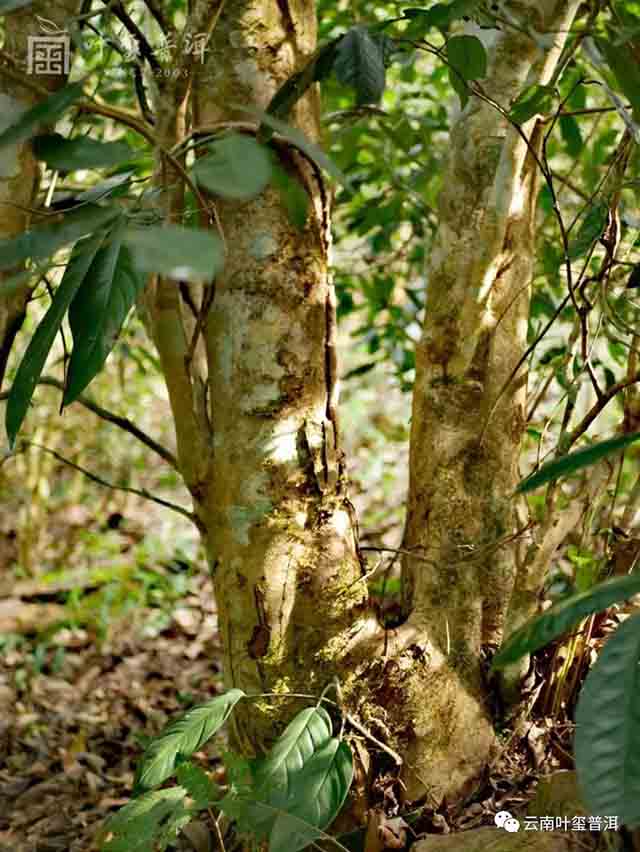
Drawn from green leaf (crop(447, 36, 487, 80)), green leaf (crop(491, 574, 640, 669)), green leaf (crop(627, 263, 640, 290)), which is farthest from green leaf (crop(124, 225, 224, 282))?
green leaf (crop(627, 263, 640, 290))

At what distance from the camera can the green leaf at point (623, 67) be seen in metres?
0.90

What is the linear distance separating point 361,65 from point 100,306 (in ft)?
1.41

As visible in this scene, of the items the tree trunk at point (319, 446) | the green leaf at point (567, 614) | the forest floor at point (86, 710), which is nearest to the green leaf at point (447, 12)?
the tree trunk at point (319, 446)

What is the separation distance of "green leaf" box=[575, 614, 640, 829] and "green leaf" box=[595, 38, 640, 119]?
1.81 feet

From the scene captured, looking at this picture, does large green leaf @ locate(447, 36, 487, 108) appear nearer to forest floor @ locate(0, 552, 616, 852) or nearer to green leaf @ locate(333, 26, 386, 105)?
green leaf @ locate(333, 26, 386, 105)

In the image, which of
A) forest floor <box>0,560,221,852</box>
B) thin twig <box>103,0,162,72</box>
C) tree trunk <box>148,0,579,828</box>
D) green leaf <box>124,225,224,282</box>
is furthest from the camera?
forest floor <box>0,560,221,852</box>

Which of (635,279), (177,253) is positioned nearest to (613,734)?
(177,253)

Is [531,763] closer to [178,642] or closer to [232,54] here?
[232,54]

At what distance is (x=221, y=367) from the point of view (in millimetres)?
1223

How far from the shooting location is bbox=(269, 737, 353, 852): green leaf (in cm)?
100

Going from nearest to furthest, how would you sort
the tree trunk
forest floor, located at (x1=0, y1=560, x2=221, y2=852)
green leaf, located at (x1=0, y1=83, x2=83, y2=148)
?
green leaf, located at (x1=0, y1=83, x2=83, y2=148)
the tree trunk
forest floor, located at (x1=0, y1=560, x2=221, y2=852)

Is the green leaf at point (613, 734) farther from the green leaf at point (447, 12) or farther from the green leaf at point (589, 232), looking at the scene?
the green leaf at point (589, 232)

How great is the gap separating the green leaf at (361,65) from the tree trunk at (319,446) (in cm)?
18

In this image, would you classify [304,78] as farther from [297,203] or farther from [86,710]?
[86,710]
